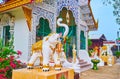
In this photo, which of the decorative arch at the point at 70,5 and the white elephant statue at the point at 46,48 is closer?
the white elephant statue at the point at 46,48

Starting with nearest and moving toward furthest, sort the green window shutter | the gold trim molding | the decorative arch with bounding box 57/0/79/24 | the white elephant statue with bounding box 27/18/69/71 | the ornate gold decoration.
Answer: the white elephant statue with bounding box 27/18/69/71
the gold trim molding
the ornate gold decoration
the green window shutter
the decorative arch with bounding box 57/0/79/24

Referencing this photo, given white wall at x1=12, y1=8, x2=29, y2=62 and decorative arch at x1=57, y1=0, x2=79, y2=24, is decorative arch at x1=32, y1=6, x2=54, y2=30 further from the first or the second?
decorative arch at x1=57, y1=0, x2=79, y2=24

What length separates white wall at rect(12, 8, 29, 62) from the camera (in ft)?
19.3

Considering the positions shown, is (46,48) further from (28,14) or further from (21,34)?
(21,34)

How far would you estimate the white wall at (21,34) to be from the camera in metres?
5.89

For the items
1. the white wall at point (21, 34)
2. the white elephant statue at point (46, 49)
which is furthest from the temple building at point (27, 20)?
the white elephant statue at point (46, 49)

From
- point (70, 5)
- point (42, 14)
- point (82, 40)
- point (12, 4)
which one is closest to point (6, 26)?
point (12, 4)

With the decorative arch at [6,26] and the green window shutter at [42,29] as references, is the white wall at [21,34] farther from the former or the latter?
the green window shutter at [42,29]

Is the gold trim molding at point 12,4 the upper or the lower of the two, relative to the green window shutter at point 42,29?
upper

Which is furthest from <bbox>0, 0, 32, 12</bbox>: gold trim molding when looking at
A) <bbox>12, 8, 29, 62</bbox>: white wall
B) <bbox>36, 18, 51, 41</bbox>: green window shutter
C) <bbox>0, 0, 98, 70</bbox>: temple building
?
<bbox>36, 18, 51, 41</bbox>: green window shutter

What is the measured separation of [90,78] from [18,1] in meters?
3.44

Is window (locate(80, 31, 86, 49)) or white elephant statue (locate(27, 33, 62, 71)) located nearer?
white elephant statue (locate(27, 33, 62, 71))

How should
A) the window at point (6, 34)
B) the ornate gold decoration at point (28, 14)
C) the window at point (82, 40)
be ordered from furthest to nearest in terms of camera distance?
the window at point (82, 40), the window at point (6, 34), the ornate gold decoration at point (28, 14)

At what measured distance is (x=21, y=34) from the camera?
6062mm
